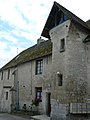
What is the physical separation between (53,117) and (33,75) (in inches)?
279

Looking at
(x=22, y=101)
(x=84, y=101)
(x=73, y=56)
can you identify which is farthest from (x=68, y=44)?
(x=22, y=101)

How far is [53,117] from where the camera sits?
1538cm

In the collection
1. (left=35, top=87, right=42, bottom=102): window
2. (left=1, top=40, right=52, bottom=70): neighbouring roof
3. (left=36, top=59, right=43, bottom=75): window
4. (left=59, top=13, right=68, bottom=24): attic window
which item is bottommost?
(left=35, top=87, right=42, bottom=102): window

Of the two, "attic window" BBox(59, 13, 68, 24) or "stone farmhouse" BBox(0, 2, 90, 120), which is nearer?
"stone farmhouse" BBox(0, 2, 90, 120)

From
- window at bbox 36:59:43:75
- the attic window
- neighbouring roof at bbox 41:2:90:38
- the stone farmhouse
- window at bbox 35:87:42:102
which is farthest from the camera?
window at bbox 36:59:43:75

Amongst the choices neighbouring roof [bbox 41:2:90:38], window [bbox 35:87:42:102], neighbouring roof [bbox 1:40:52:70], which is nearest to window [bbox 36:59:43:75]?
neighbouring roof [bbox 1:40:52:70]

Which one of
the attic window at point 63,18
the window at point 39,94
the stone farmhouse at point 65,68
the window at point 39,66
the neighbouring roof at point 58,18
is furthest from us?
the window at point 39,66

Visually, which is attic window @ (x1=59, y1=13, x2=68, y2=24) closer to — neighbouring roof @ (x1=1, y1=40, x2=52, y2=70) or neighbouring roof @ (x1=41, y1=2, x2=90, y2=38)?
neighbouring roof @ (x1=41, y1=2, x2=90, y2=38)

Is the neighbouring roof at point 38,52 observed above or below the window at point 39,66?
above

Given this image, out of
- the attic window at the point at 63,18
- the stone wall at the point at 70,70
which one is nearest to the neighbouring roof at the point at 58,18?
the attic window at the point at 63,18

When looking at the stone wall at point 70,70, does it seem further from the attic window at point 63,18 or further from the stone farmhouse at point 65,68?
the attic window at point 63,18

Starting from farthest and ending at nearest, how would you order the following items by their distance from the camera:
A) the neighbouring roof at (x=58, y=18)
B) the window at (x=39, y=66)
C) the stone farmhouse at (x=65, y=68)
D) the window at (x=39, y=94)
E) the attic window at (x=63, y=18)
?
the window at (x=39, y=66)
the window at (x=39, y=94)
the attic window at (x=63, y=18)
the neighbouring roof at (x=58, y=18)
the stone farmhouse at (x=65, y=68)

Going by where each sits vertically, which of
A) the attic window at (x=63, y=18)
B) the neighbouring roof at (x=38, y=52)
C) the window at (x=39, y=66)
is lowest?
the window at (x=39, y=66)

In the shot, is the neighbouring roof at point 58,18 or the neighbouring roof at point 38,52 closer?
the neighbouring roof at point 58,18
